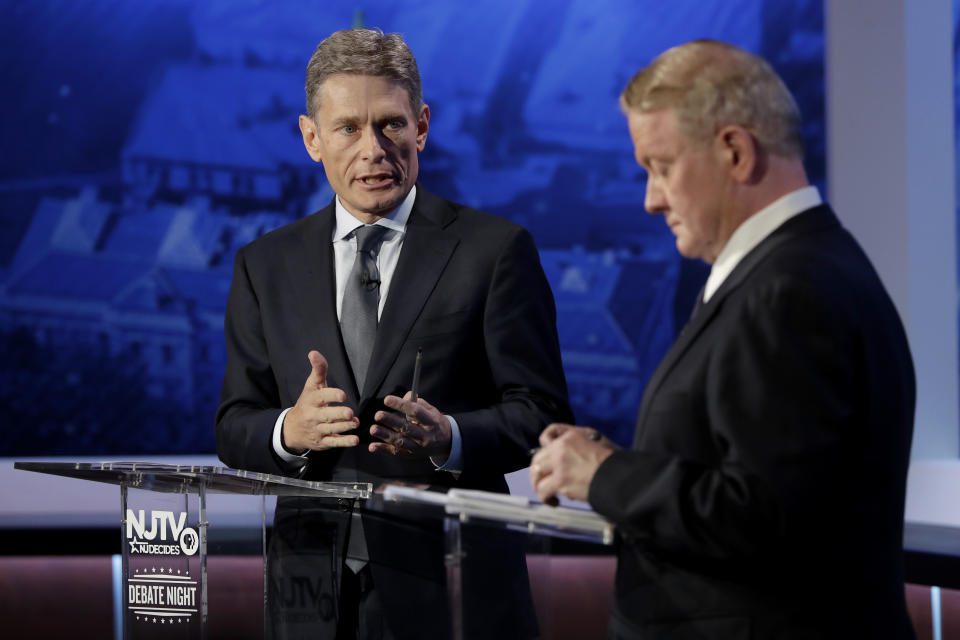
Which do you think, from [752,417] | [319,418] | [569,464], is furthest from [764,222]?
[319,418]

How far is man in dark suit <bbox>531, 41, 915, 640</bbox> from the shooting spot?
120cm

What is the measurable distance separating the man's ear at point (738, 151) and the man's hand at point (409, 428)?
669mm

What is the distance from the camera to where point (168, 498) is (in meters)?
1.80

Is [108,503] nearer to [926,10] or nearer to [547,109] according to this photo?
[547,109]

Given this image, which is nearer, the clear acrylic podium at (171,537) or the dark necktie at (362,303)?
the clear acrylic podium at (171,537)

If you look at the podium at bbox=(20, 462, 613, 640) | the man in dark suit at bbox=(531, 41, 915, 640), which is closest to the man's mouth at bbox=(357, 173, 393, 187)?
the podium at bbox=(20, 462, 613, 640)

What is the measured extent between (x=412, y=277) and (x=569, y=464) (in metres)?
0.81

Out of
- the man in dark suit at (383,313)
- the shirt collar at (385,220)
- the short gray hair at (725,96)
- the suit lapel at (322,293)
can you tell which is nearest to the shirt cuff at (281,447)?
the man in dark suit at (383,313)

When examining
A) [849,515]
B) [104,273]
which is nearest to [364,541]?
[849,515]

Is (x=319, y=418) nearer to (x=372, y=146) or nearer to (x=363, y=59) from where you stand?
(x=372, y=146)

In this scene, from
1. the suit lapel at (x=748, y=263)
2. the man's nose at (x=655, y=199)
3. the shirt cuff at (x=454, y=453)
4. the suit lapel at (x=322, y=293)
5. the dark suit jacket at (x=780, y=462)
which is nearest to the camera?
the dark suit jacket at (x=780, y=462)

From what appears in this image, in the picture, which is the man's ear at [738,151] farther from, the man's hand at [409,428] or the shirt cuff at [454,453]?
the shirt cuff at [454,453]

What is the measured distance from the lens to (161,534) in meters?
1.79

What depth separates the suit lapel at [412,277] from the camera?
2.02 meters
